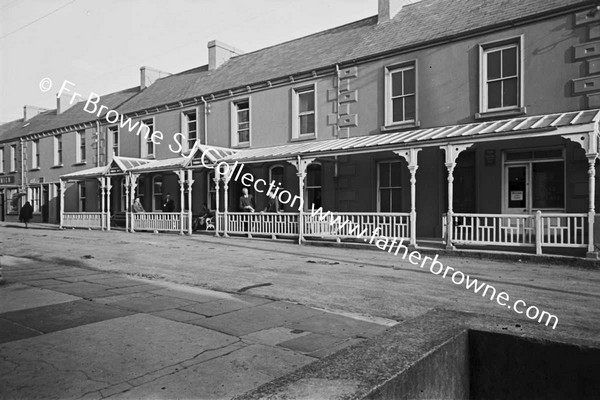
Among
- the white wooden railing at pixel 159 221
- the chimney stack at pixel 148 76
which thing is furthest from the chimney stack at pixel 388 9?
the chimney stack at pixel 148 76

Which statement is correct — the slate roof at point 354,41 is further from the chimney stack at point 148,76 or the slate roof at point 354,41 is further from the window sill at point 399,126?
the chimney stack at point 148,76

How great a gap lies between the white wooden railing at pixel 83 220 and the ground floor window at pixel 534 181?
1954 cm

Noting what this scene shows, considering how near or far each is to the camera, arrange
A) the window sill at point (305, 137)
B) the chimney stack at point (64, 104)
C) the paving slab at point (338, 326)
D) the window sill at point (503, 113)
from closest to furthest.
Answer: the paving slab at point (338, 326) → the window sill at point (503, 113) → the window sill at point (305, 137) → the chimney stack at point (64, 104)

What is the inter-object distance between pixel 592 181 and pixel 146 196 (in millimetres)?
20597

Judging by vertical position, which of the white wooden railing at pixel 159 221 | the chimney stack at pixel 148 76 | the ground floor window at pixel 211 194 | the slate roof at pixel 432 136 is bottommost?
the white wooden railing at pixel 159 221

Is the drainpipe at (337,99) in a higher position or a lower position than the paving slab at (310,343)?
higher

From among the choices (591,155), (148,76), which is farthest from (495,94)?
(148,76)

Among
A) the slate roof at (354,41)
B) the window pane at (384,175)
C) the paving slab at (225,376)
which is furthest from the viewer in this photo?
the window pane at (384,175)

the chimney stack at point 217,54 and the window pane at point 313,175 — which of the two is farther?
the chimney stack at point 217,54

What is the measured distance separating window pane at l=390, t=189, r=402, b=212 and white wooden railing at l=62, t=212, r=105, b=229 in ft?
51.6

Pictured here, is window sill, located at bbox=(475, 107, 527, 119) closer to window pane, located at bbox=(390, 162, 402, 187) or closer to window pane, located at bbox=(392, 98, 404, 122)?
window pane, located at bbox=(392, 98, 404, 122)

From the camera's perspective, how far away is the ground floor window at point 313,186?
17516mm

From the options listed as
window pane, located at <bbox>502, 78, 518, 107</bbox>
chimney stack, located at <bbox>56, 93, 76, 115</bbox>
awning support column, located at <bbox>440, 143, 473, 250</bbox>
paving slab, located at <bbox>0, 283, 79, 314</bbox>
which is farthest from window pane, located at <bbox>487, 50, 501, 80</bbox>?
chimney stack, located at <bbox>56, 93, 76, 115</bbox>

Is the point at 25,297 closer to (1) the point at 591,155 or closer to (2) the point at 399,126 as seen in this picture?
(1) the point at 591,155
